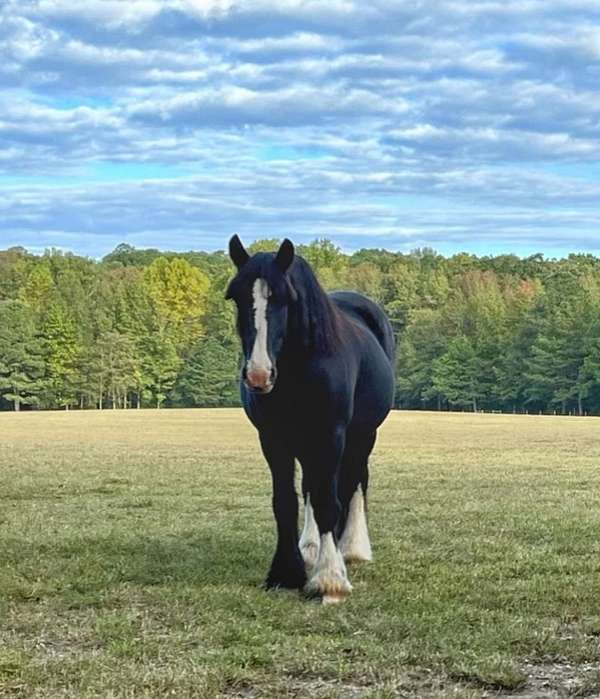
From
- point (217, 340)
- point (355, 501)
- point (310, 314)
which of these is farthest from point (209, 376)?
point (310, 314)

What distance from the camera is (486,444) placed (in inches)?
1112

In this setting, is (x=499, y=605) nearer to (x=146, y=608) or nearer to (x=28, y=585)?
(x=146, y=608)

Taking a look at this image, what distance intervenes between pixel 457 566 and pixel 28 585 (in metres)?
3.14

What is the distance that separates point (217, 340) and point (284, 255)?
72.0m

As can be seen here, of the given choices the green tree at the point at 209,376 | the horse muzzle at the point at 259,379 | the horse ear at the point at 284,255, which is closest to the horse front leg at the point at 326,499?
the horse muzzle at the point at 259,379

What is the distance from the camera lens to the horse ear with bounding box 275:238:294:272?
20.7ft

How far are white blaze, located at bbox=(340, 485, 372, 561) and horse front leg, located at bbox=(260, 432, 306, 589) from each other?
0.92 metres

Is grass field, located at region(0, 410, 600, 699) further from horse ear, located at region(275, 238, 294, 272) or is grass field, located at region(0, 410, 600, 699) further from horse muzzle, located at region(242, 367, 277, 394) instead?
horse ear, located at region(275, 238, 294, 272)

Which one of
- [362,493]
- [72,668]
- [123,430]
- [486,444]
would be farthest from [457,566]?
[123,430]

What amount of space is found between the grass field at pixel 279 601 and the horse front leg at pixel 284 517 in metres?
0.27

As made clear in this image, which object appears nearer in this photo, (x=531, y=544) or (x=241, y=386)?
(x=241, y=386)

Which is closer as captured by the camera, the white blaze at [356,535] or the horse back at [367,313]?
the white blaze at [356,535]

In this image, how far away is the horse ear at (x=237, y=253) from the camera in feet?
21.2

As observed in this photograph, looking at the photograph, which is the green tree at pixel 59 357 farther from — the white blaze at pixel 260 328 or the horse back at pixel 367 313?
the white blaze at pixel 260 328
